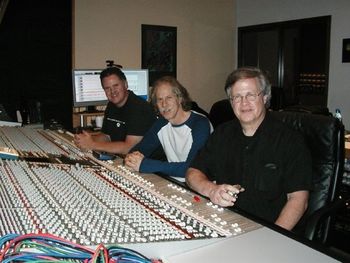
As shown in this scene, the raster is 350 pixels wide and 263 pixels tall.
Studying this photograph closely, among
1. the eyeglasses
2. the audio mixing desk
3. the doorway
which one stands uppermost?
the doorway

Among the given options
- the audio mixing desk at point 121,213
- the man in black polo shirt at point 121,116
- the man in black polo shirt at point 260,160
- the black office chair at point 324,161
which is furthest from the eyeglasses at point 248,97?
the man in black polo shirt at point 121,116

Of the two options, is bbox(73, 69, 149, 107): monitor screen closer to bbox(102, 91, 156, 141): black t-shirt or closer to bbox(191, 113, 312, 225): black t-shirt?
bbox(102, 91, 156, 141): black t-shirt

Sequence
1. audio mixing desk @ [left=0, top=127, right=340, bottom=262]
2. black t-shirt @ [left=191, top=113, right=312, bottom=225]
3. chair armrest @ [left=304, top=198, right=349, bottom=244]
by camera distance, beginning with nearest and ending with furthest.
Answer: audio mixing desk @ [left=0, top=127, right=340, bottom=262] < chair armrest @ [left=304, top=198, right=349, bottom=244] < black t-shirt @ [left=191, top=113, right=312, bottom=225]

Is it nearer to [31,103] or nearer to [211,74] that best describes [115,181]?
[31,103]

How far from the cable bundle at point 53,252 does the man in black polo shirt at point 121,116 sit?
153 cm

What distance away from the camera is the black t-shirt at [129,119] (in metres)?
2.65

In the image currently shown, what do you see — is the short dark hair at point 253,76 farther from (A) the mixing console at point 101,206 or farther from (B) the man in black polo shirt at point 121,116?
(B) the man in black polo shirt at point 121,116

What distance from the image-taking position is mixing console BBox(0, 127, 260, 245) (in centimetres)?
102

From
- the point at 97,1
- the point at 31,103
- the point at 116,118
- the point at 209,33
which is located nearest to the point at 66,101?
the point at 31,103

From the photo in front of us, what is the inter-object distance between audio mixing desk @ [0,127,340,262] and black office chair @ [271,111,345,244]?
0.67 metres

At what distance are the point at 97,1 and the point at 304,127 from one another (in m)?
3.87

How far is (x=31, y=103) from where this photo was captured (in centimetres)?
399

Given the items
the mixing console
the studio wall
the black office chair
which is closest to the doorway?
the studio wall

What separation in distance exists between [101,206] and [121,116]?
174 centimetres
